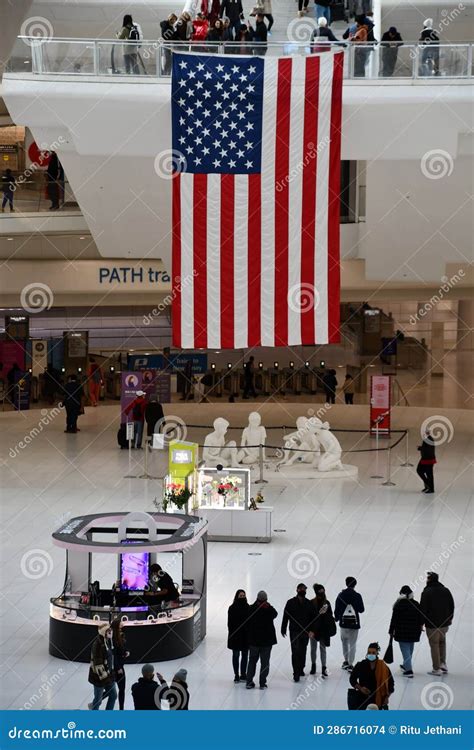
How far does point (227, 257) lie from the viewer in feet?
71.6

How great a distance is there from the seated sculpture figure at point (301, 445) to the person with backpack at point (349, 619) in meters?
10.6

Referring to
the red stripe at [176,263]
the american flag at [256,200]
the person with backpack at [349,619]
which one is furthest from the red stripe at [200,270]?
the person with backpack at [349,619]

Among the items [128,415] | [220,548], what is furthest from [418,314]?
[220,548]

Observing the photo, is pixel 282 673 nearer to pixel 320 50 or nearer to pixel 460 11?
pixel 320 50

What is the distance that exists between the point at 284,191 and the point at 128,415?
7.80 meters

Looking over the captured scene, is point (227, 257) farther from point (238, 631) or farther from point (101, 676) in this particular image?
point (101, 676)

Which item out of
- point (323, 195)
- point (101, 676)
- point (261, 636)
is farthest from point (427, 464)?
point (101, 676)

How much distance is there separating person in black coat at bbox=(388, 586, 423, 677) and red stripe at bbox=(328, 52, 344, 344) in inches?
329

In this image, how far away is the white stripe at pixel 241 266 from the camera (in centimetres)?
2183

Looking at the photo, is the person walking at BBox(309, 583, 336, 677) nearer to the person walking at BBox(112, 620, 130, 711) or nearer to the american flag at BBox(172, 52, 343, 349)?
Result: the person walking at BBox(112, 620, 130, 711)

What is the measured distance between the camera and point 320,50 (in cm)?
2309

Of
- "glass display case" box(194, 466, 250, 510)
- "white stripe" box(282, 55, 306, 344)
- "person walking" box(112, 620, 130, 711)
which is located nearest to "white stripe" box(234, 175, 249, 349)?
"white stripe" box(282, 55, 306, 344)

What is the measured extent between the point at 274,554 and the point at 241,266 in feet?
17.3

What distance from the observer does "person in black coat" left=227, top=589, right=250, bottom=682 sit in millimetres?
13352
